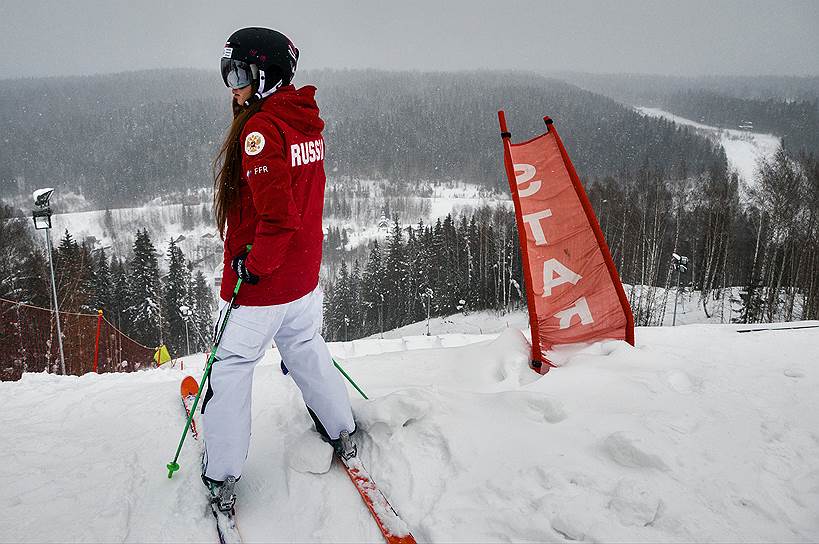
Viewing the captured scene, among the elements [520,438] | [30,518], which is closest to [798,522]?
[520,438]

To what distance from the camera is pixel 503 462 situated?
2.27 m

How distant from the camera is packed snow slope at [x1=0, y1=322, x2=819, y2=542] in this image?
6.22 ft

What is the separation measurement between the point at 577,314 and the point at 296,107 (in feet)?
9.80

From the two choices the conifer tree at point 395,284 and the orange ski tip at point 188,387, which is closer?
the orange ski tip at point 188,387

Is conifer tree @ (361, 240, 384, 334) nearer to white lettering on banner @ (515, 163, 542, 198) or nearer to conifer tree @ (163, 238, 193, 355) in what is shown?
conifer tree @ (163, 238, 193, 355)

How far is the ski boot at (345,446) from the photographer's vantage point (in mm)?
2537

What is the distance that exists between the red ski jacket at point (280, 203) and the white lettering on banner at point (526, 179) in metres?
2.30

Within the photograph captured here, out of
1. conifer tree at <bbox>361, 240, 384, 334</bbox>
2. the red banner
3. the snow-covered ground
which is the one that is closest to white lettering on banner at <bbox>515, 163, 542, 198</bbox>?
the red banner

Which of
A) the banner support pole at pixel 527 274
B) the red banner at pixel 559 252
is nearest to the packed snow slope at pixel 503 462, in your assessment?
the banner support pole at pixel 527 274

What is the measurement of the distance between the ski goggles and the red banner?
8.44 feet

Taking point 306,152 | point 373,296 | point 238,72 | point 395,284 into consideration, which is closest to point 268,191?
point 306,152

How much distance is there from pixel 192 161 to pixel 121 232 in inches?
2026

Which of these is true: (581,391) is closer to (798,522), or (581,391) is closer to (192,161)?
(798,522)

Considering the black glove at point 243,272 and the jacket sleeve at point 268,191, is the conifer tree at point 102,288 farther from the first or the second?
the jacket sleeve at point 268,191
